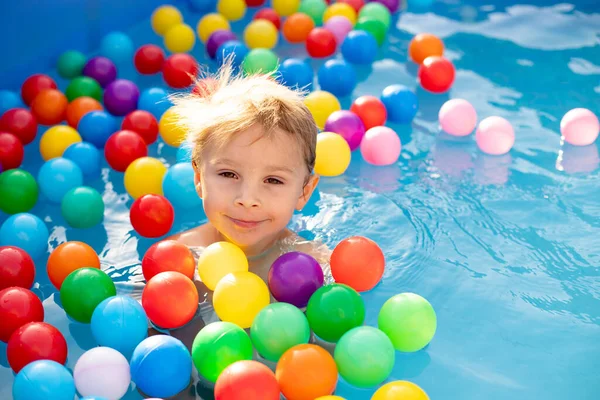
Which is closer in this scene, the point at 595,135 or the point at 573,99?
the point at 595,135

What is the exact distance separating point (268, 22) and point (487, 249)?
6.28ft

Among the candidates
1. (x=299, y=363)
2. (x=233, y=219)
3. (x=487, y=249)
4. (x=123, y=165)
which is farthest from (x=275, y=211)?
(x=123, y=165)

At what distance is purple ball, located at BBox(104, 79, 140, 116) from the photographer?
11.1 ft

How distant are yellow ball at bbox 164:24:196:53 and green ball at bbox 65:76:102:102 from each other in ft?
1.98

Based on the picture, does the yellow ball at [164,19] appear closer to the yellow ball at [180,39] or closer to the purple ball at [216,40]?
the yellow ball at [180,39]

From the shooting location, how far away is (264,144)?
2199 millimetres

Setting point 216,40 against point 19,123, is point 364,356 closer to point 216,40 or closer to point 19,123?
point 19,123

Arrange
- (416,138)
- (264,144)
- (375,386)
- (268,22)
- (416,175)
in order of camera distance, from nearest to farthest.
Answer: (375,386) < (264,144) < (416,175) < (416,138) < (268,22)

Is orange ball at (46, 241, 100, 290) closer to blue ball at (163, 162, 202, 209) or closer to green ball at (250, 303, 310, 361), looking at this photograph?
blue ball at (163, 162, 202, 209)

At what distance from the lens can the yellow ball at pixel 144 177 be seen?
2830 mm

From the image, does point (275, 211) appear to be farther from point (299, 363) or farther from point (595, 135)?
point (595, 135)

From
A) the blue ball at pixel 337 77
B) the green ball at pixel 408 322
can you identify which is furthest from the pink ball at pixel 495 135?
the green ball at pixel 408 322

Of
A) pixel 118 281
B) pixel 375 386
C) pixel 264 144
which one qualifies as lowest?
pixel 375 386

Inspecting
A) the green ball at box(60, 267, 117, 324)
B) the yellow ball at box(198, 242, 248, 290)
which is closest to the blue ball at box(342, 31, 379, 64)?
the yellow ball at box(198, 242, 248, 290)
